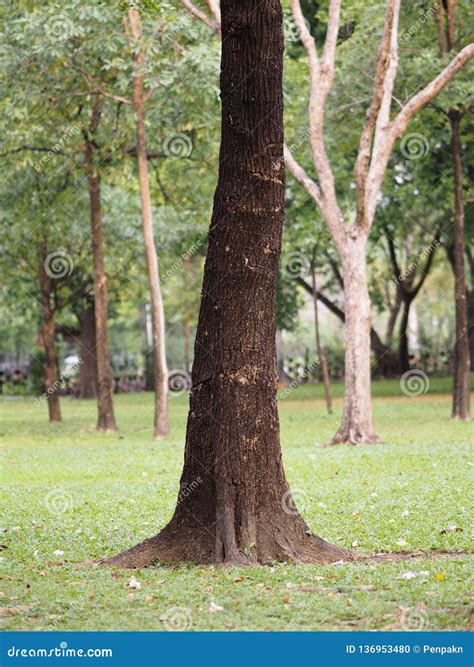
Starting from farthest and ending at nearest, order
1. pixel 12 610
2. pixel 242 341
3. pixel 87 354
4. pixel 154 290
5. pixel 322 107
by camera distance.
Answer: pixel 87 354 → pixel 154 290 → pixel 322 107 → pixel 242 341 → pixel 12 610

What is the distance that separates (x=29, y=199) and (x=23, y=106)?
13.4ft

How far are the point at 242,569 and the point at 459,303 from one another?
14598 mm

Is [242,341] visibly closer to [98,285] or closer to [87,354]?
[98,285]

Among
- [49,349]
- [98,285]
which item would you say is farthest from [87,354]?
[98,285]

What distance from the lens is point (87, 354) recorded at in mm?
40219

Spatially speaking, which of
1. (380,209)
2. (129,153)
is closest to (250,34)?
(129,153)

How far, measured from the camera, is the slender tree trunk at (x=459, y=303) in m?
21.7

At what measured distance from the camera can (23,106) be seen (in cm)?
2069

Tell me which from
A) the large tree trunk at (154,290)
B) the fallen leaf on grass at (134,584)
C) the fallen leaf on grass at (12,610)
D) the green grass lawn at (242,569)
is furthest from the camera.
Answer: the large tree trunk at (154,290)

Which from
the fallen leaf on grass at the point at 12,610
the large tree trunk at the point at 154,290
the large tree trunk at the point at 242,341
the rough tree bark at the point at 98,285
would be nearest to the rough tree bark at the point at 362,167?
the large tree trunk at the point at 154,290

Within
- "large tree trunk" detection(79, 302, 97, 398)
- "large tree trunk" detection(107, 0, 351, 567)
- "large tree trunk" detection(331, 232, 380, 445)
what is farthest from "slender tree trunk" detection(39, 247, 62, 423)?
"large tree trunk" detection(107, 0, 351, 567)

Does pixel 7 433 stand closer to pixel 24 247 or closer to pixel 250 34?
pixel 24 247

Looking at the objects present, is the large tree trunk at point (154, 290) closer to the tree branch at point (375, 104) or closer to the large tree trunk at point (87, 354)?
the tree branch at point (375, 104)

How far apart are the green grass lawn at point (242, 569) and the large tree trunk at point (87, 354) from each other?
19017 mm
